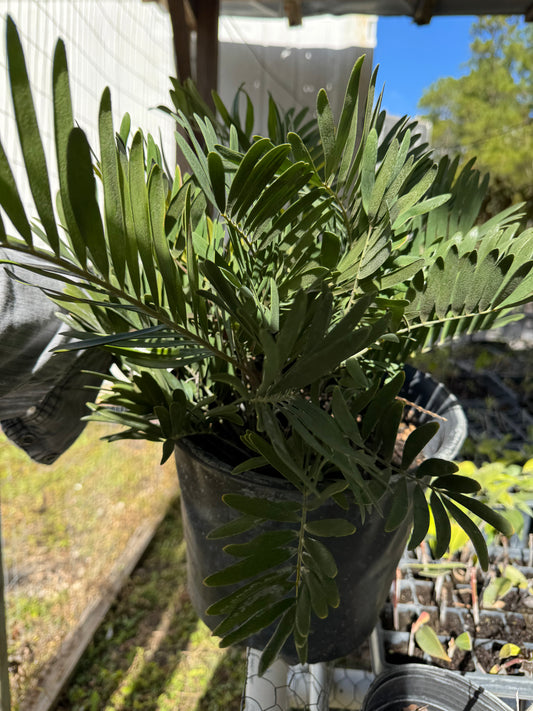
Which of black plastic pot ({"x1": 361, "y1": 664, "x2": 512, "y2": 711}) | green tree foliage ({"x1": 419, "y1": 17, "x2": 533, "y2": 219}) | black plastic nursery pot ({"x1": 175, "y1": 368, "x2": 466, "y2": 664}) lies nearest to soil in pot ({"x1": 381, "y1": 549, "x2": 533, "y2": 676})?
black plastic pot ({"x1": 361, "y1": 664, "x2": 512, "y2": 711})

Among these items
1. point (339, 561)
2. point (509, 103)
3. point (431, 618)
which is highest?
point (509, 103)

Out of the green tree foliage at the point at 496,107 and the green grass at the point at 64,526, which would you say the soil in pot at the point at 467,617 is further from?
the green tree foliage at the point at 496,107

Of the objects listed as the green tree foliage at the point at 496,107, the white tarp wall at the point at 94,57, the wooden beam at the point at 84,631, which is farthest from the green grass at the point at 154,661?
the green tree foliage at the point at 496,107

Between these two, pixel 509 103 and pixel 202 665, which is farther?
pixel 509 103

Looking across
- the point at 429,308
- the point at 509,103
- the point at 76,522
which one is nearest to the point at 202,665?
the point at 76,522

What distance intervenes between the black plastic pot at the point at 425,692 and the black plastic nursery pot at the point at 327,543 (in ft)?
0.27

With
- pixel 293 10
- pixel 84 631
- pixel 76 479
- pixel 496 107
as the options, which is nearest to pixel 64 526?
pixel 76 479

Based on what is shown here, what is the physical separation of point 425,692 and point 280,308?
0.44 metres

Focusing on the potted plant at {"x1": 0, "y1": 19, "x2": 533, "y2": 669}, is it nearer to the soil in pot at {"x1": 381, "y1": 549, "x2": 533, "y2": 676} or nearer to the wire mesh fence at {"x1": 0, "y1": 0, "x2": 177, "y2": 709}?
the soil in pot at {"x1": 381, "y1": 549, "x2": 533, "y2": 676}

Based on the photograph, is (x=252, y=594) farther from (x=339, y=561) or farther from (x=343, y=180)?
(x=343, y=180)

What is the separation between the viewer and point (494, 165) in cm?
413

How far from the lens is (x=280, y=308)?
38 centimetres

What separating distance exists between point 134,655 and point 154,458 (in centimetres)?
67

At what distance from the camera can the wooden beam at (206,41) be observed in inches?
44.2
